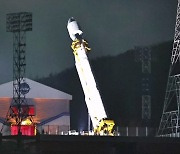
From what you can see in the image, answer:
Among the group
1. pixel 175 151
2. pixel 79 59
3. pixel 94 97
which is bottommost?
pixel 175 151

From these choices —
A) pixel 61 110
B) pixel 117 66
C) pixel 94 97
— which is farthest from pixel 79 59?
pixel 117 66

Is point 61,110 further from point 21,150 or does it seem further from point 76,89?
point 21,150

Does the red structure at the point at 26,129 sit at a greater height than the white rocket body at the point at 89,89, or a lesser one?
lesser

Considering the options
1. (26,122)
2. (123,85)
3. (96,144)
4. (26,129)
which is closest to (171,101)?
(123,85)

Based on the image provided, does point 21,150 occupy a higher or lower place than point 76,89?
lower

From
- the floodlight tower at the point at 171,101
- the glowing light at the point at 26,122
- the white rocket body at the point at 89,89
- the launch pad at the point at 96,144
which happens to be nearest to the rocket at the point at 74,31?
the white rocket body at the point at 89,89

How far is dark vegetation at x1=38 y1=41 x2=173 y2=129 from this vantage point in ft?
216

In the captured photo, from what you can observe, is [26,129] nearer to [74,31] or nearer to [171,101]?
[74,31]

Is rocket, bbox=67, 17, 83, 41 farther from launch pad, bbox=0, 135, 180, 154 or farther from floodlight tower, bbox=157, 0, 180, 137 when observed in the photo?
launch pad, bbox=0, 135, 180, 154

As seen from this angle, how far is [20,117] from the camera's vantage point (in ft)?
189

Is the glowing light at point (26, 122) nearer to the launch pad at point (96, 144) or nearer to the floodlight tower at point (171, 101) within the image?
the floodlight tower at point (171, 101)

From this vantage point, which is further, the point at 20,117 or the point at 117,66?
the point at 117,66

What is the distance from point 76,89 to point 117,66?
5.41 meters

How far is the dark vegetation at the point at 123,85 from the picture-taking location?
65.8m
